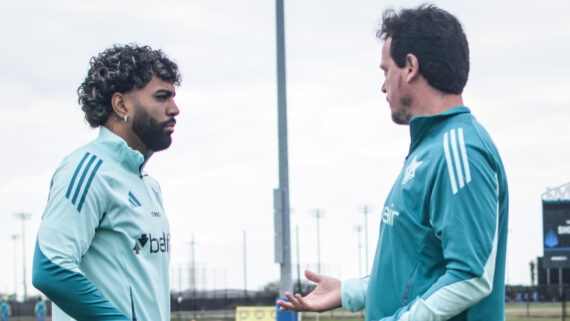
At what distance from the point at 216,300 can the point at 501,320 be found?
53229 millimetres

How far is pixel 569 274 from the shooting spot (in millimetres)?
52844

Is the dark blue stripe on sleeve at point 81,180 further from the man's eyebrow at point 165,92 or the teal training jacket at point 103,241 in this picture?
the man's eyebrow at point 165,92

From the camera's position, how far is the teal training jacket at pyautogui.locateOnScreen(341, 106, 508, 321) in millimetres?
2398

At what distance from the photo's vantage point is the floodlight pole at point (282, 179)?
1139 cm

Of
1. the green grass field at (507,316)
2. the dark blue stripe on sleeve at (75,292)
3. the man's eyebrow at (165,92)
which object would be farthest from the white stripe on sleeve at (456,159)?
the green grass field at (507,316)

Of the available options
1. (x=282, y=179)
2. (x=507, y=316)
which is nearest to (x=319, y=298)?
(x=282, y=179)

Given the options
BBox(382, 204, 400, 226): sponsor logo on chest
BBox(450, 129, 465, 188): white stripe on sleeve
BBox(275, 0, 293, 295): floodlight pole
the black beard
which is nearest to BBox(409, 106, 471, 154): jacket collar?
BBox(450, 129, 465, 188): white stripe on sleeve

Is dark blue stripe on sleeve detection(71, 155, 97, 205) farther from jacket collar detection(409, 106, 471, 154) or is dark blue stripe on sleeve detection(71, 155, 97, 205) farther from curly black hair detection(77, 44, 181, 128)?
jacket collar detection(409, 106, 471, 154)

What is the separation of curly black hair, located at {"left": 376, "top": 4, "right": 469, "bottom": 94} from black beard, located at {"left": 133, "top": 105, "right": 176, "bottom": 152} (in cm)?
111

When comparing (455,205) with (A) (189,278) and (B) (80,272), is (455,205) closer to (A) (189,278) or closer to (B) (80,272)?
(B) (80,272)

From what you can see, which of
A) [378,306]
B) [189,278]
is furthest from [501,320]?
[189,278]

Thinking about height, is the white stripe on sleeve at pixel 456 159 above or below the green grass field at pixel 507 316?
above

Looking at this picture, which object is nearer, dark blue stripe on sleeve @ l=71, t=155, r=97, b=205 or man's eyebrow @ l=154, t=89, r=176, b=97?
A: dark blue stripe on sleeve @ l=71, t=155, r=97, b=205

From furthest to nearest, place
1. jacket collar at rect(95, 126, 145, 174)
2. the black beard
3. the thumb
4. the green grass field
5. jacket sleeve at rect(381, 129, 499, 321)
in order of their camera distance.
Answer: the green grass field, the black beard, jacket collar at rect(95, 126, 145, 174), the thumb, jacket sleeve at rect(381, 129, 499, 321)
